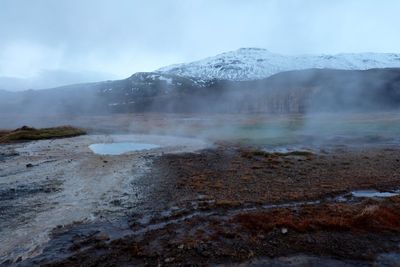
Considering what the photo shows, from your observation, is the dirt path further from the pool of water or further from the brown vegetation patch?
the brown vegetation patch

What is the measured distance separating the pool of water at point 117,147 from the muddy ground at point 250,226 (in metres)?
12.0

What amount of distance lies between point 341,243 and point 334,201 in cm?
443

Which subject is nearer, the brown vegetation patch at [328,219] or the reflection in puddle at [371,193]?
the brown vegetation patch at [328,219]

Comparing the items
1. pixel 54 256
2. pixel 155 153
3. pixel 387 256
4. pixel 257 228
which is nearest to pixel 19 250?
pixel 54 256

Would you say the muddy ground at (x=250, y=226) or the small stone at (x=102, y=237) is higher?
the small stone at (x=102, y=237)

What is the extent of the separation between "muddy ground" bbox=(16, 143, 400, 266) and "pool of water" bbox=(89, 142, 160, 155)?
12.0 m

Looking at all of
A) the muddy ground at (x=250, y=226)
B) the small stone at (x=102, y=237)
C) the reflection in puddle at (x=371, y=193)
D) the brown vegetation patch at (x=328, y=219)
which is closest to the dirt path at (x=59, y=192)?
the muddy ground at (x=250, y=226)

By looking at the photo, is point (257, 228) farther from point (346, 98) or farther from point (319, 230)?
point (346, 98)

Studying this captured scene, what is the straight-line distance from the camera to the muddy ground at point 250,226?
9.70m

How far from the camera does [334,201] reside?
14664mm

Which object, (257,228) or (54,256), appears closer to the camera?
(54,256)

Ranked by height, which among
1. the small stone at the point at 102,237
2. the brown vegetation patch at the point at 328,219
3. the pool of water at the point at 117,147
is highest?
the small stone at the point at 102,237

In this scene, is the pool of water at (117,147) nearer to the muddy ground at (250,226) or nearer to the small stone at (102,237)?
the muddy ground at (250,226)

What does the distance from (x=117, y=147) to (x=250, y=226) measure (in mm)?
23940
